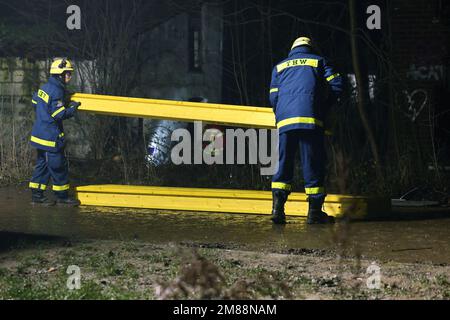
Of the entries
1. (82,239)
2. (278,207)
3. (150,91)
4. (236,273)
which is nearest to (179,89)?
(150,91)

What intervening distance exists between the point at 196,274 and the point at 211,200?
5.49 meters

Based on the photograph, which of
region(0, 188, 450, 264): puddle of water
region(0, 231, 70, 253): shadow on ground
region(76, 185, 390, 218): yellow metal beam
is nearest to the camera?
region(0, 231, 70, 253): shadow on ground

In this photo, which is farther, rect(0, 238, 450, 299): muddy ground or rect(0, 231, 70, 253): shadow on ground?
rect(0, 231, 70, 253): shadow on ground

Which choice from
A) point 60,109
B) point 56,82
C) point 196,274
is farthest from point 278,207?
point 196,274

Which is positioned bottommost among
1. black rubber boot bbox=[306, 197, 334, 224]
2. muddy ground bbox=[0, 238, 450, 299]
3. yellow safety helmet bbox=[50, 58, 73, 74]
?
muddy ground bbox=[0, 238, 450, 299]

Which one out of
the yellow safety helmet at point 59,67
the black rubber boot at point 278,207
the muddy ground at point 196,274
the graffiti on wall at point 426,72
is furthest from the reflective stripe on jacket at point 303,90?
the graffiti on wall at point 426,72

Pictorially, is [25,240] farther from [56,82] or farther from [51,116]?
[56,82]

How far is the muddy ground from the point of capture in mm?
5977

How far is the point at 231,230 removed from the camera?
953 centimetres

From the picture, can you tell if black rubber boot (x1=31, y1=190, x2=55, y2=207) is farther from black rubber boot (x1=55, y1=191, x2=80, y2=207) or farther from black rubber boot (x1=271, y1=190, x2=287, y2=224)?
black rubber boot (x1=271, y1=190, x2=287, y2=224)

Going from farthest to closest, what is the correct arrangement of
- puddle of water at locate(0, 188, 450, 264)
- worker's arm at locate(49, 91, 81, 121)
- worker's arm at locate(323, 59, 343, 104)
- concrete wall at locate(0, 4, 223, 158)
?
concrete wall at locate(0, 4, 223, 158), worker's arm at locate(49, 91, 81, 121), worker's arm at locate(323, 59, 343, 104), puddle of water at locate(0, 188, 450, 264)

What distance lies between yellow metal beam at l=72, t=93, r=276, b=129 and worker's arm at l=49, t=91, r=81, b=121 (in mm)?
135

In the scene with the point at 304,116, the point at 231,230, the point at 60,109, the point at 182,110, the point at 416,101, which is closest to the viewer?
the point at 231,230

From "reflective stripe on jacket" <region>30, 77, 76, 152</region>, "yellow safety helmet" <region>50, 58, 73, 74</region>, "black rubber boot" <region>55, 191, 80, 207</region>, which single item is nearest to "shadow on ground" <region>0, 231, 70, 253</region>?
"black rubber boot" <region>55, 191, 80, 207</region>
